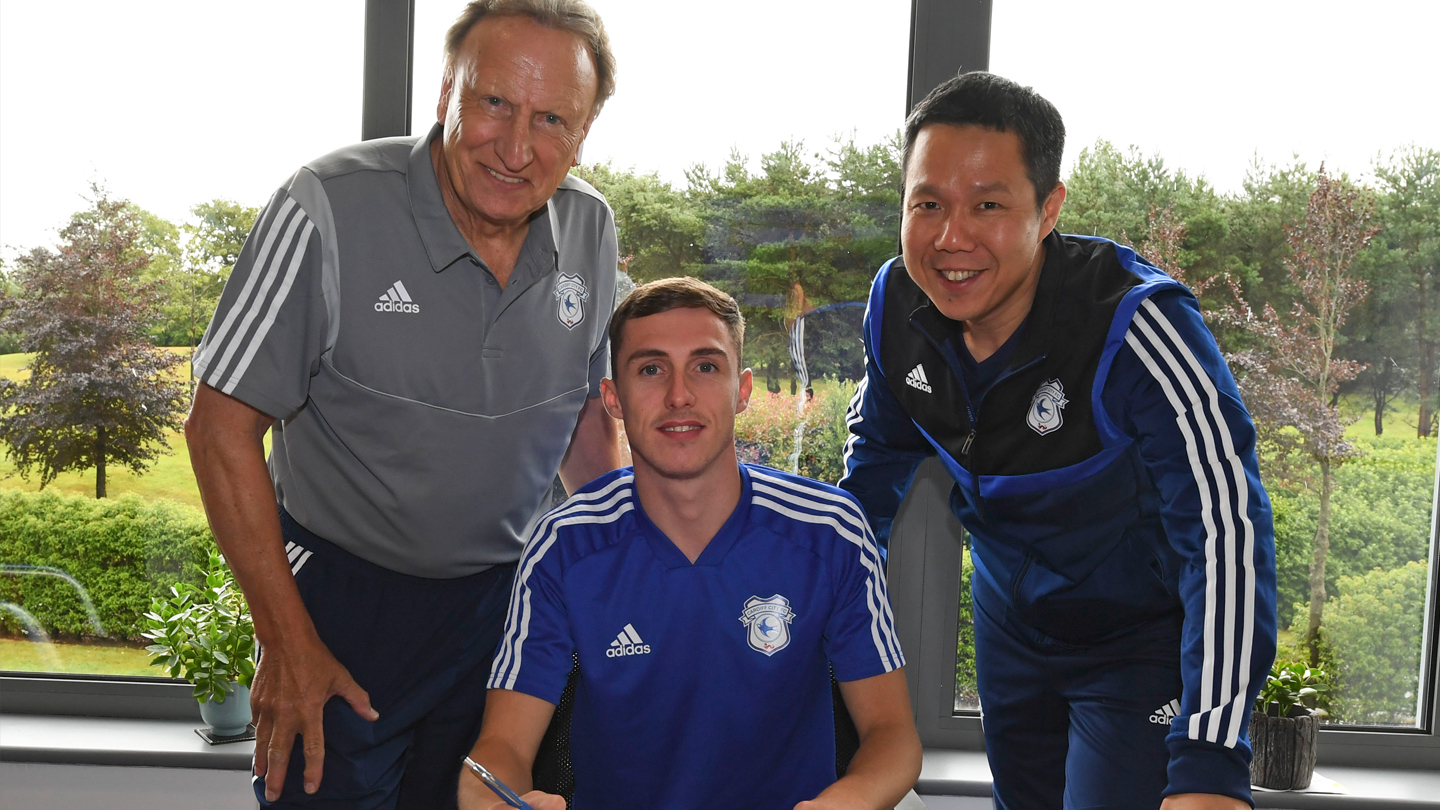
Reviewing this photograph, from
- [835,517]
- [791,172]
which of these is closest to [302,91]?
[791,172]

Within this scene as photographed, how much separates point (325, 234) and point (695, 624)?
75cm

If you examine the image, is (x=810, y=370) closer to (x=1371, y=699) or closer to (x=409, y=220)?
(x=409, y=220)

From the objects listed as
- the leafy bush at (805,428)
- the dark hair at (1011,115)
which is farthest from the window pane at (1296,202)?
the dark hair at (1011,115)

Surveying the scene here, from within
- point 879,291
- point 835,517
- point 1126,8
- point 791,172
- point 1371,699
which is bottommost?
point 1371,699

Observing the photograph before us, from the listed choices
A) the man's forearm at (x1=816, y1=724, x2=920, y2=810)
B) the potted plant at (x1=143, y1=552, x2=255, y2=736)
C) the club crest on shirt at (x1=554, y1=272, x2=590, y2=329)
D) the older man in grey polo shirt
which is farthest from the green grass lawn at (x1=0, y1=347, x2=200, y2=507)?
the man's forearm at (x1=816, y1=724, x2=920, y2=810)

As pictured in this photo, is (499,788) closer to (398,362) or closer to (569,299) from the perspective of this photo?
(398,362)

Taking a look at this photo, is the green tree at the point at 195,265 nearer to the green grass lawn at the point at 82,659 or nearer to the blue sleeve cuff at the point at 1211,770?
the green grass lawn at the point at 82,659

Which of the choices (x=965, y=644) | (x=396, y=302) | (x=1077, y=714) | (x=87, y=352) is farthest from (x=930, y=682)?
(x=87, y=352)

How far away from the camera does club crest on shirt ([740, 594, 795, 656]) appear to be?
4.46 ft

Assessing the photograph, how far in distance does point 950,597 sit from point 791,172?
1.02 m

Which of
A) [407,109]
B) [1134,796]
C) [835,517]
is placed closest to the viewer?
[1134,796]

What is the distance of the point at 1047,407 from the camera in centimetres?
135

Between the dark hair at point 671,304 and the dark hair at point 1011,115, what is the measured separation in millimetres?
392

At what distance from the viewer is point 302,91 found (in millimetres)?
2162
